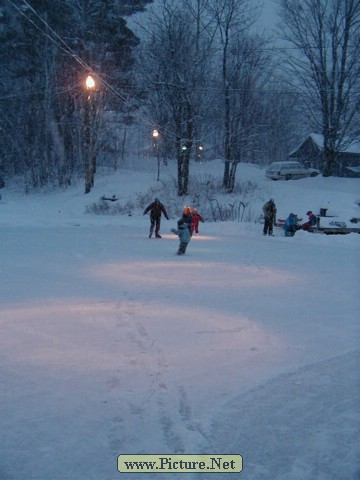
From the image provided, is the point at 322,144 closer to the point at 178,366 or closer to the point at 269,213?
the point at 269,213

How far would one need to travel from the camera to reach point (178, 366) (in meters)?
5.21

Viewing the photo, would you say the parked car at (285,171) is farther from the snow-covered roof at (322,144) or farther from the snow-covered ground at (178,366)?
the snow-covered ground at (178,366)

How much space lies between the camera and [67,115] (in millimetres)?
40750

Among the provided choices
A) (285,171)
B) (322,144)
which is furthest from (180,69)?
(322,144)

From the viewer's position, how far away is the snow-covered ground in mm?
3549

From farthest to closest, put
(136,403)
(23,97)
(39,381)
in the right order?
(23,97) → (39,381) → (136,403)

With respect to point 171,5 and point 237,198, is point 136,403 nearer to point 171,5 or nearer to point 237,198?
point 237,198

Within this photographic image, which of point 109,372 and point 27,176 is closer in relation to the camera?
point 109,372

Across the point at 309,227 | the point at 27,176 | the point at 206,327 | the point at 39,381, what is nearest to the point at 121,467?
the point at 39,381

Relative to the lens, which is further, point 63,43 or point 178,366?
point 63,43

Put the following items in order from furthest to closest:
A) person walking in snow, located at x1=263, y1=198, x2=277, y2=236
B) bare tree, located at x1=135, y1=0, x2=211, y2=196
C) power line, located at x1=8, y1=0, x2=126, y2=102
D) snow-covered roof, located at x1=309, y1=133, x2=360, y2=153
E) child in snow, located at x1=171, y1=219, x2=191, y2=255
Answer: snow-covered roof, located at x1=309, y1=133, x2=360, y2=153, bare tree, located at x1=135, y1=0, x2=211, y2=196, person walking in snow, located at x1=263, y1=198, x2=277, y2=236, power line, located at x1=8, y1=0, x2=126, y2=102, child in snow, located at x1=171, y1=219, x2=191, y2=255

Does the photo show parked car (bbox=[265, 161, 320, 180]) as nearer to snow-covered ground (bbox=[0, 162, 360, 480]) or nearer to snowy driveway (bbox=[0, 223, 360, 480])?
snow-covered ground (bbox=[0, 162, 360, 480])

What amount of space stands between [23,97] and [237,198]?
20879mm

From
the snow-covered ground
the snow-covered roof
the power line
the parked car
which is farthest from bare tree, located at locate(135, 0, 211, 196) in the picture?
the snow-covered ground
